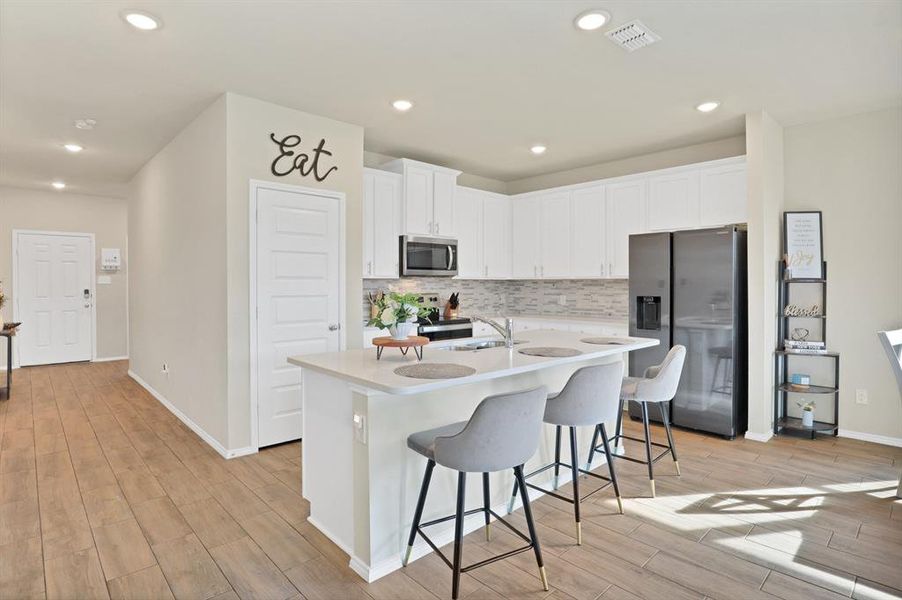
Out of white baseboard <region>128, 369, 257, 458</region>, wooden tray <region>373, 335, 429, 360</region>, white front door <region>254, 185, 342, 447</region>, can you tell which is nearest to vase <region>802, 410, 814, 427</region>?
wooden tray <region>373, 335, 429, 360</region>

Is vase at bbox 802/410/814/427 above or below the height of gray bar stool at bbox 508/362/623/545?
below

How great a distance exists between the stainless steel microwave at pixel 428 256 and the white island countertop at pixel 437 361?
191cm

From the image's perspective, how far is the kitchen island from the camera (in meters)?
2.14

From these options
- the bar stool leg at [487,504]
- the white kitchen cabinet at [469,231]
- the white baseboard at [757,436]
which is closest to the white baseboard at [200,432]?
the bar stool leg at [487,504]

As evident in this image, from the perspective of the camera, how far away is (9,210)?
7.00m

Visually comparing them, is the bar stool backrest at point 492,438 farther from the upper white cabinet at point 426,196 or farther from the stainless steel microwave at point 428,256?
the upper white cabinet at point 426,196

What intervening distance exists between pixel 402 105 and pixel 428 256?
5.82ft

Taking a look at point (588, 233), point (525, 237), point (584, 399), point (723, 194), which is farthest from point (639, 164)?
point (584, 399)

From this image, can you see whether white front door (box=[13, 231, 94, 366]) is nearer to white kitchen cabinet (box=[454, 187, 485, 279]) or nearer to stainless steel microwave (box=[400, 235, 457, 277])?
stainless steel microwave (box=[400, 235, 457, 277])

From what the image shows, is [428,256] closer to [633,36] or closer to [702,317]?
[702,317]

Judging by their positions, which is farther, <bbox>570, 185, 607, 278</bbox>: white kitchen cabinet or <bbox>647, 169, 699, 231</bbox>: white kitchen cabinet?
<bbox>570, 185, 607, 278</bbox>: white kitchen cabinet

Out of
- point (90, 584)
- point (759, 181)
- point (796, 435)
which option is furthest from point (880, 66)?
point (90, 584)

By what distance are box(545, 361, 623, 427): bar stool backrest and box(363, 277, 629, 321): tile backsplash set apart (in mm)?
3049

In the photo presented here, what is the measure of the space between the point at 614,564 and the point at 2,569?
8.95 ft
